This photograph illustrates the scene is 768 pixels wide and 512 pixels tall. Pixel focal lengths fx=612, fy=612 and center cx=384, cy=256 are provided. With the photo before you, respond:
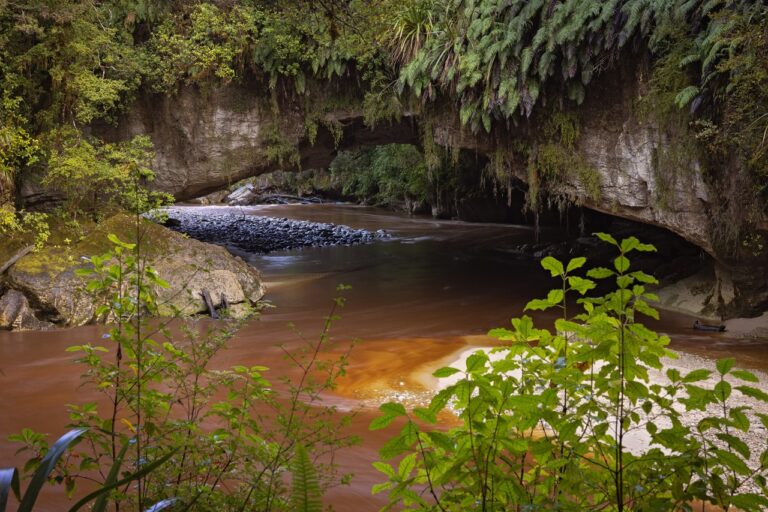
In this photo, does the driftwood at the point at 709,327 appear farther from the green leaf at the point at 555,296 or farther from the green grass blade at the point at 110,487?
the green grass blade at the point at 110,487

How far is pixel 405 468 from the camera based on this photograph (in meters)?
1.91

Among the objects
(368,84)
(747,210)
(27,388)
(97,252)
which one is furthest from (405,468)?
(368,84)

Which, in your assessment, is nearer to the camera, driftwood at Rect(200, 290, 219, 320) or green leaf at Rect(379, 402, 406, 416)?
green leaf at Rect(379, 402, 406, 416)

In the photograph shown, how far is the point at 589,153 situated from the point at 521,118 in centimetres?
144

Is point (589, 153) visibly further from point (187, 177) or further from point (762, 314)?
point (187, 177)

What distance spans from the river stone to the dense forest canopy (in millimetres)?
1335

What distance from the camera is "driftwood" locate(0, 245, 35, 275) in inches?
413

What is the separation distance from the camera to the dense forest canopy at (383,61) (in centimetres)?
864

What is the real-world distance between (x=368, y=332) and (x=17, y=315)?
5690 millimetres

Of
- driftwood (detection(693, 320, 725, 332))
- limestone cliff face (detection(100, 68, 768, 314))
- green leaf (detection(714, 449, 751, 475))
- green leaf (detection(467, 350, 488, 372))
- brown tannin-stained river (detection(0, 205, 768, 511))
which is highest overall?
limestone cliff face (detection(100, 68, 768, 314))

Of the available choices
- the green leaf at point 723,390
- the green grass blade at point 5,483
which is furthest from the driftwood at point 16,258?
the green leaf at point 723,390

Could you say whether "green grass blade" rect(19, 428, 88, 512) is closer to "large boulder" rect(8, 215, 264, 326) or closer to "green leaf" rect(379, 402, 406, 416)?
"green leaf" rect(379, 402, 406, 416)

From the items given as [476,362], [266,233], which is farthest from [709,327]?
[266,233]

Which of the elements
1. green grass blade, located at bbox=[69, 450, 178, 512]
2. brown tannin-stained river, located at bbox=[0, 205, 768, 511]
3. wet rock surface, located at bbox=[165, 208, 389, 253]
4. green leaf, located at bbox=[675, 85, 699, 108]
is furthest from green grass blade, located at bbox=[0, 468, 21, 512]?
wet rock surface, located at bbox=[165, 208, 389, 253]
